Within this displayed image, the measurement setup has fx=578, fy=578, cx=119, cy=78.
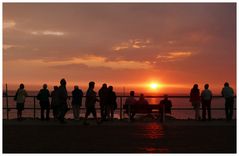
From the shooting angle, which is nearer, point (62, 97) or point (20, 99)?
point (62, 97)

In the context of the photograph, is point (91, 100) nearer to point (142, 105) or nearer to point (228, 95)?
point (142, 105)

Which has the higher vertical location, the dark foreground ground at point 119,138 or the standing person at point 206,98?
the standing person at point 206,98

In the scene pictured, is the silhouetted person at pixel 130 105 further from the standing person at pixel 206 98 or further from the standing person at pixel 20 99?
the standing person at pixel 20 99

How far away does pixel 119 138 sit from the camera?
1688 centimetres

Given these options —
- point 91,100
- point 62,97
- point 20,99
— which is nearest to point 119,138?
point 91,100

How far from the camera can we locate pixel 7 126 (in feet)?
69.3

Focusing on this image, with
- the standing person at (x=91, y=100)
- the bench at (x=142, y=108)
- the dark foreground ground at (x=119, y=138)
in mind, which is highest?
the standing person at (x=91, y=100)

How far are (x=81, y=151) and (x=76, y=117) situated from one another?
1123 centimetres

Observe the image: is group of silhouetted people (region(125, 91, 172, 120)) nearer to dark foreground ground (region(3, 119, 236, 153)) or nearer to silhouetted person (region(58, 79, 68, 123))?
dark foreground ground (region(3, 119, 236, 153))

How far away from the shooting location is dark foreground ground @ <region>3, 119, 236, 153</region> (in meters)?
14.2

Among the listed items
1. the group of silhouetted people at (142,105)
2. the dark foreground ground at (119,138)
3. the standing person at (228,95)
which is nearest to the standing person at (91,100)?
the dark foreground ground at (119,138)

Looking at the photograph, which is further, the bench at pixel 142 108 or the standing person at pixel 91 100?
the bench at pixel 142 108

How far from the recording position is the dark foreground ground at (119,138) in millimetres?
14195

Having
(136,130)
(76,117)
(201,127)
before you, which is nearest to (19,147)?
(136,130)
